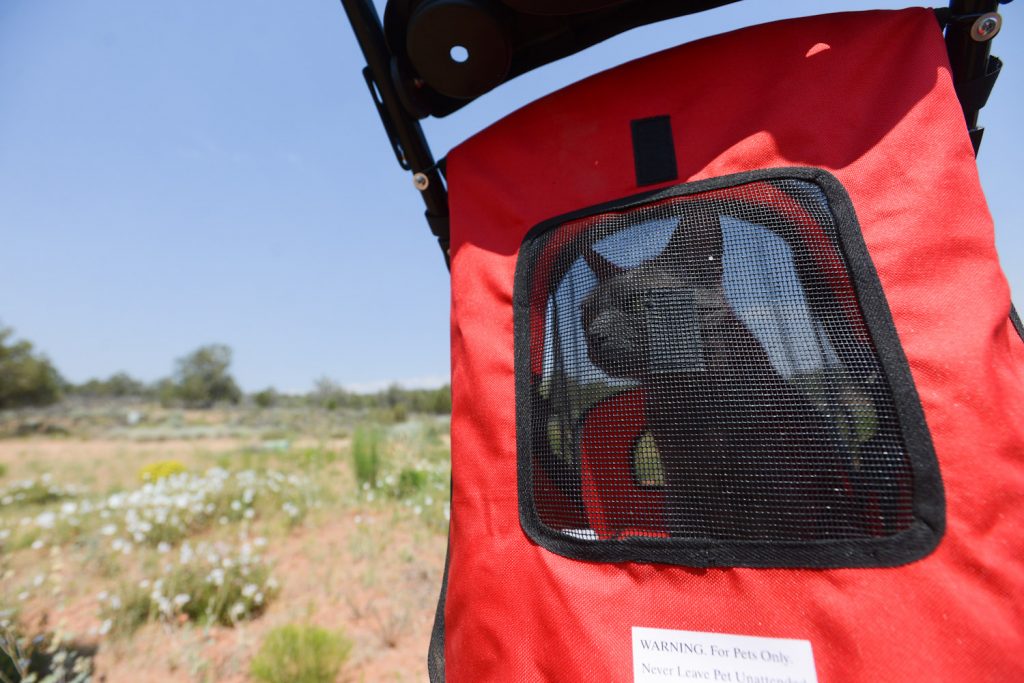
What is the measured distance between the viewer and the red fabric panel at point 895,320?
1.61ft

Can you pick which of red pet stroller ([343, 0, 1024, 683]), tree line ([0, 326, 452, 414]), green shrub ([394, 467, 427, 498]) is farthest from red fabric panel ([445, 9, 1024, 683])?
tree line ([0, 326, 452, 414])

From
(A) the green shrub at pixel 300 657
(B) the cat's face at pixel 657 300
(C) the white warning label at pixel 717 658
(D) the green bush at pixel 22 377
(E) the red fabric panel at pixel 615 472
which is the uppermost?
(D) the green bush at pixel 22 377

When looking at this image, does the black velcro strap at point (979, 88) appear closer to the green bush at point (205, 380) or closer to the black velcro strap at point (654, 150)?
the black velcro strap at point (654, 150)

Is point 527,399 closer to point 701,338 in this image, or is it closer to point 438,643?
point 701,338

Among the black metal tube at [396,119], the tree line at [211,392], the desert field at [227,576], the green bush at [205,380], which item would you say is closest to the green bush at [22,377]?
the tree line at [211,392]

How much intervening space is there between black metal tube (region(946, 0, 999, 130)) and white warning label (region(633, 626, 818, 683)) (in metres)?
0.89

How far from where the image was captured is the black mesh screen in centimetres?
58

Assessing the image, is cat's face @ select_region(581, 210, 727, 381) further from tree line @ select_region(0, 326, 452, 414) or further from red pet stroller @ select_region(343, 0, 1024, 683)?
tree line @ select_region(0, 326, 452, 414)

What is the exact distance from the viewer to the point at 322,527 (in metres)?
3.71

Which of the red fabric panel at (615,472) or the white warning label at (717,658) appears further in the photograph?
the red fabric panel at (615,472)

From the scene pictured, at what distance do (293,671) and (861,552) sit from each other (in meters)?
2.04

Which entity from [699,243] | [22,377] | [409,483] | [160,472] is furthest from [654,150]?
[22,377]

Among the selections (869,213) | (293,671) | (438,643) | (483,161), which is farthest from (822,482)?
(293,671)

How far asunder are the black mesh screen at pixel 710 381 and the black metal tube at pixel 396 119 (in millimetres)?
396
